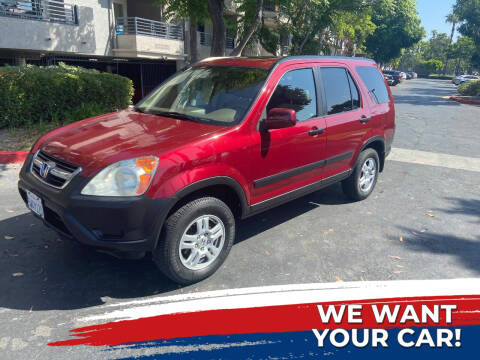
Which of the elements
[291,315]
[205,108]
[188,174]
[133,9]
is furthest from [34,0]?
[291,315]

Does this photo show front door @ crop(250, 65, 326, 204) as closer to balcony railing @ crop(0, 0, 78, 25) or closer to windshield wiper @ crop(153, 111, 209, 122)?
windshield wiper @ crop(153, 111, 209, 122)

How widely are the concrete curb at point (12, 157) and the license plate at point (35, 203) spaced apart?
3849 millimetres

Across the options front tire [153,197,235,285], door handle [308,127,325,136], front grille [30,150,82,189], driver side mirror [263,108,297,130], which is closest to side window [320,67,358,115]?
door handle [308,127,325,136]

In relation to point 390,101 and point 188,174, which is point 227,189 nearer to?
point 188,174

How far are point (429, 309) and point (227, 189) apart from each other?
1921 mm

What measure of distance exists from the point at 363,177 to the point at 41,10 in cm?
1402

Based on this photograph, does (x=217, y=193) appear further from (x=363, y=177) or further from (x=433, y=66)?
(x=433, y=66)

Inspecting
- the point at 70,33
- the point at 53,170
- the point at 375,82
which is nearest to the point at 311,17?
the point at 70,33

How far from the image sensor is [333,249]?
4121 millimetres

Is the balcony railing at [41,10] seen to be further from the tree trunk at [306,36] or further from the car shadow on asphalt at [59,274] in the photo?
the tree trunk at [306,36]

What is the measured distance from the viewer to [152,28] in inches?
752

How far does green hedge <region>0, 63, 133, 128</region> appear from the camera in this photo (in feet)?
25.5

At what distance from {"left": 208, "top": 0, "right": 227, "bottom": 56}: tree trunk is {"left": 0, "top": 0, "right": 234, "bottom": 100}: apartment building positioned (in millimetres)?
6711

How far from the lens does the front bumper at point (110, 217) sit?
2.78 meters
